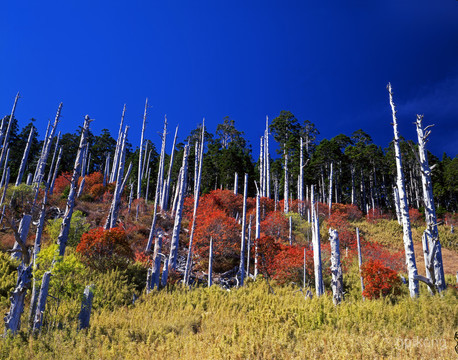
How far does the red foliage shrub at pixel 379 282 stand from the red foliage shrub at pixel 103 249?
35.3 feet

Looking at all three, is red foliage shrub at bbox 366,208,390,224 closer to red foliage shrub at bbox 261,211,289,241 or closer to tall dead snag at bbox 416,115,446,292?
red foliage shrub at bbox 261,211,289,241

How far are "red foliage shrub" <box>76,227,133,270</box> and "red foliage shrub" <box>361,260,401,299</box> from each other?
10.7 metres

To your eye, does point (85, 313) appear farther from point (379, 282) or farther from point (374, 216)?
point (374, 216)

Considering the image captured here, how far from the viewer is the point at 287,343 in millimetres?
5328

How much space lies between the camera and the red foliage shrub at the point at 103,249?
1197 centimetres

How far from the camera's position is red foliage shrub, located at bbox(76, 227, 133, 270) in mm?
11969

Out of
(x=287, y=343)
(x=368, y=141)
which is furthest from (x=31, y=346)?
(x=368, y=141)

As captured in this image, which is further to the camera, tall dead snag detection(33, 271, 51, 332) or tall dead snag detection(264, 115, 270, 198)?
tall dead snag detection(264, 115, 270, 198)

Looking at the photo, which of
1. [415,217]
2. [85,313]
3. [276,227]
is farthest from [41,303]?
[415,217]

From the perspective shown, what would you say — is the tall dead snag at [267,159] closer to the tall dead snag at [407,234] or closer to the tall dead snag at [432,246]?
the tall dead snag at [407,234]

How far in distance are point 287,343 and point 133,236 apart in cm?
1681

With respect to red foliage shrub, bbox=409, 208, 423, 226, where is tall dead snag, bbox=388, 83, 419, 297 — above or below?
below

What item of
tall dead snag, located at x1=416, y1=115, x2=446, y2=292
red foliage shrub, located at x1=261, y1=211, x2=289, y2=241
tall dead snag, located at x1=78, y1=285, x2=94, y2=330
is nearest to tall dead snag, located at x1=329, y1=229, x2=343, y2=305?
tall dead snag, located at x1=416, y1=115, x2=446, y2=292

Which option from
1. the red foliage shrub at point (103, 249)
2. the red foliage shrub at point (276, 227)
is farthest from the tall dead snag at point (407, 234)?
the red foliage shrub at point (276, 227)
